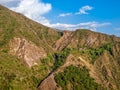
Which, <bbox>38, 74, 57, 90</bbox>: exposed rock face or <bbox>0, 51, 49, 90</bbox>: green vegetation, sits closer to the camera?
<bbox>0, 51, 49, 90</bbox>: green vegetation

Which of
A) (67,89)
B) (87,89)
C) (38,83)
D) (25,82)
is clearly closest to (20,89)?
(25,82)

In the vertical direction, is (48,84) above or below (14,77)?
below

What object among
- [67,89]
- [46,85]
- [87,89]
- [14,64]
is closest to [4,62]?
[14,64]

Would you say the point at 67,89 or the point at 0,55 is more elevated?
the point at 0,55

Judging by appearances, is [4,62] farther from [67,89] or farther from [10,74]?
[67,89]

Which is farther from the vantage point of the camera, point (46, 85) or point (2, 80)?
point (46, 85)

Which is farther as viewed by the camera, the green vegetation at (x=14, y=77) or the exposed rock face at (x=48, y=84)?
the exposed rock face at (x=48, y=84)

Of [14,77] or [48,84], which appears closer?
[14,77]

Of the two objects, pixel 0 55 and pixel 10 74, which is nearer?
pixel 10 74

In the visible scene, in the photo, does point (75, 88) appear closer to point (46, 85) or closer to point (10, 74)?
point (46, 85)
